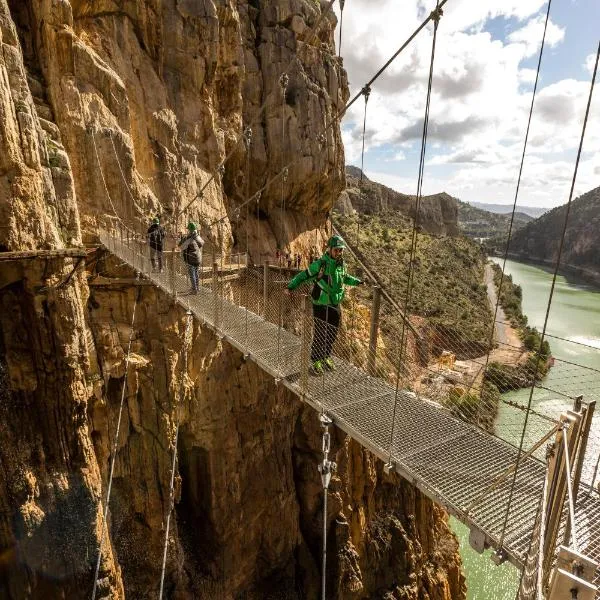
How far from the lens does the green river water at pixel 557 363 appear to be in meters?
10.4

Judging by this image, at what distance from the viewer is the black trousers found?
133 inches

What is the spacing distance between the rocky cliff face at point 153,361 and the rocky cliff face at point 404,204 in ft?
102

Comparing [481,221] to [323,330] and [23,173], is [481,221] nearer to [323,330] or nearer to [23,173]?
[323,330]

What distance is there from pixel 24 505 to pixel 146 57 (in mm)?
6811

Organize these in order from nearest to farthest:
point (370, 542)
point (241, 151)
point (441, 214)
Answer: point (370, 542), point (241, 151), point (441, 214)

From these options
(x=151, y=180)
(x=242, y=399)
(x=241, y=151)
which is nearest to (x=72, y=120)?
(x=151, y=180)

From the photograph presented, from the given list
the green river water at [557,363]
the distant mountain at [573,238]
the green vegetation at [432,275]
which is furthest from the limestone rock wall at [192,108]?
the distant mountain at [573,238]

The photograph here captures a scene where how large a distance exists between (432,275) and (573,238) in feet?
156

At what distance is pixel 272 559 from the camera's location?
814 cm

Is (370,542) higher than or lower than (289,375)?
lower

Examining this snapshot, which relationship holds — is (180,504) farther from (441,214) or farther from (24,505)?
(441,214)

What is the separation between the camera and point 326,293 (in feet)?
10.9

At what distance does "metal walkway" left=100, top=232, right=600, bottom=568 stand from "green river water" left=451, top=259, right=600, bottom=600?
0.44 m

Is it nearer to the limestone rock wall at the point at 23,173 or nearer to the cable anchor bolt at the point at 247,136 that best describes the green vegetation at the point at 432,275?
the cable anchor bolt at the point at 247,136
